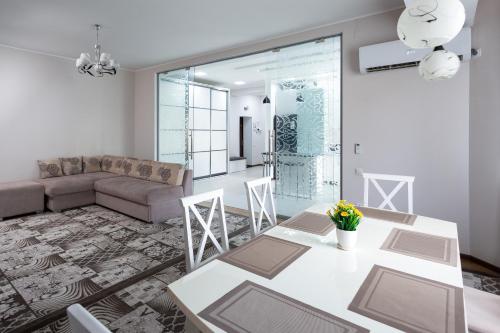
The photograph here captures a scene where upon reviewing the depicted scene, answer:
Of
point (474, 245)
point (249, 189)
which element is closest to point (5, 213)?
point (249, 189)

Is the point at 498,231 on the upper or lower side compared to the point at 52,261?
upper

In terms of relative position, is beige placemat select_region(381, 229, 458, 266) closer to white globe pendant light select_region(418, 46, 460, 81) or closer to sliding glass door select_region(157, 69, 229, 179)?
white globe pendant light select_region(418, 46, 460, 81)

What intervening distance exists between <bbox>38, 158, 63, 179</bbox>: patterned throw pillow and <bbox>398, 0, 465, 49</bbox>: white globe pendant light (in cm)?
577

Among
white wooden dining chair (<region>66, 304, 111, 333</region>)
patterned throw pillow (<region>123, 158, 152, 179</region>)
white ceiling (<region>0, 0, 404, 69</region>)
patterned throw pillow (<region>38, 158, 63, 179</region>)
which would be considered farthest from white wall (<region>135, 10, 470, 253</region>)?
patterned throw pillow (<region>38, 158, 63, 179</region>)

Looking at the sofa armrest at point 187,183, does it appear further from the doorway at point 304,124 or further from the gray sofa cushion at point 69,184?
the gray sofa cushion at point 69,184

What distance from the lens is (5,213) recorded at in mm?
4207

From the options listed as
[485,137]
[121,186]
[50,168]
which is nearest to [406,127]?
[485,137]

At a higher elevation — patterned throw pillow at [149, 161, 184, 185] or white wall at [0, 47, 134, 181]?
white wall at [0, 47, 134, 181]

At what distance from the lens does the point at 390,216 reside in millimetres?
2086

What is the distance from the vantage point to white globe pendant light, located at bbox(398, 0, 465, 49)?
106 centimetres

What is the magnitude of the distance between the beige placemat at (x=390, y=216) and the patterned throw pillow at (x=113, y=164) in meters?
4.63

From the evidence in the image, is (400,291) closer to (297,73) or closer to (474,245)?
(474,245)

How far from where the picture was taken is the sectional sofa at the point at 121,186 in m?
4.16

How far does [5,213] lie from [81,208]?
0.97 metres
